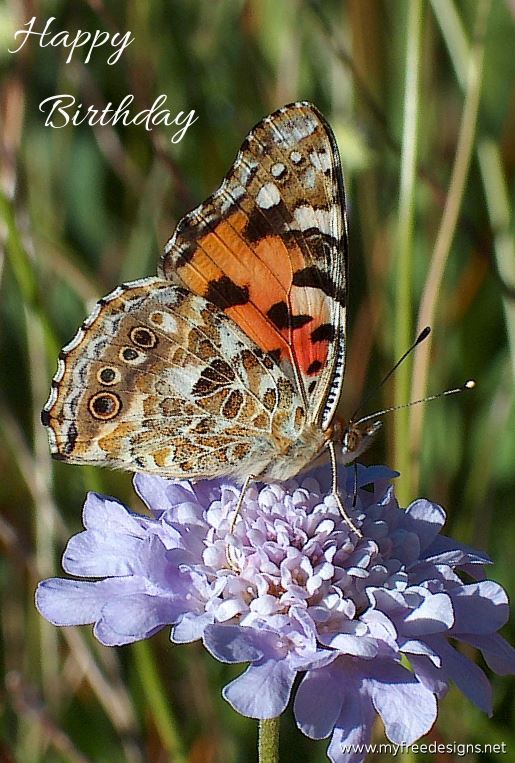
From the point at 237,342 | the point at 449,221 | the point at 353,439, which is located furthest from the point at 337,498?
the point at 449,221

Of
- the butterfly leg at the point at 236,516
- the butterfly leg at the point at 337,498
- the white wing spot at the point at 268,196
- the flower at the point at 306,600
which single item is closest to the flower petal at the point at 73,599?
the flower at the point at 306,600

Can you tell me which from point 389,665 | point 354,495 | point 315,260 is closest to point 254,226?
point 315,260

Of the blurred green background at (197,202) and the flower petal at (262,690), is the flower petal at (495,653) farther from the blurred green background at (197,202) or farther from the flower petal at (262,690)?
the blurred green background at (197,202)

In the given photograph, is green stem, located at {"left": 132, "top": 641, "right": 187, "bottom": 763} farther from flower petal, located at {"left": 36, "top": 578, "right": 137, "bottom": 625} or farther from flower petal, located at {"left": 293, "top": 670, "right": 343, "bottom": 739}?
flower petal, located at {"left": 293, "top": 670, "right": 343, "bottom": 739}

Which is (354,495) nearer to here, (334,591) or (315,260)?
(334,591)

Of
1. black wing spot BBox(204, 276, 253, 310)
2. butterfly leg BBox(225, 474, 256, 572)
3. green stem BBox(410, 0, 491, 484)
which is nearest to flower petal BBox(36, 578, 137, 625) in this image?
butterfly leg BBox(225, 474, 256, 572)

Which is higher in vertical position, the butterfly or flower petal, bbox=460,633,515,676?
the butterfly

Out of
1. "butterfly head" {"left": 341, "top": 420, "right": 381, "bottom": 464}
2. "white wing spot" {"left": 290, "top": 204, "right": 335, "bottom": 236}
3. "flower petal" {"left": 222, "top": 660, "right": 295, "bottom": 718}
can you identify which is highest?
"white wing spot" {"left": 290, "top": 204, "right": 335, "bottom": 236}
